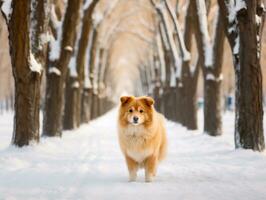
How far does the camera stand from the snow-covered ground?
7.11 meters

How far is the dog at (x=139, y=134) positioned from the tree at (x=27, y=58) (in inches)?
164

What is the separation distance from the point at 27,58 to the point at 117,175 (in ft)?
13.4

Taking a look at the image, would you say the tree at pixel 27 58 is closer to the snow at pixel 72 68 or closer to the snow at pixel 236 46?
the snow at pixel 236 46

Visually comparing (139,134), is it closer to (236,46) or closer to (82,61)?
(236,46)

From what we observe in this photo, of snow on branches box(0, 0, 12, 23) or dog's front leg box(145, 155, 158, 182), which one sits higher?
snow on branches box(0, 0, 12, 23)

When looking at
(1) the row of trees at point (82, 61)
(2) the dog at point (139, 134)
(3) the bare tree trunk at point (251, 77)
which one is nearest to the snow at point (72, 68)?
(1) the row of trees at point (82, 61)

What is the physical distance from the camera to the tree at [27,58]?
1132 cm

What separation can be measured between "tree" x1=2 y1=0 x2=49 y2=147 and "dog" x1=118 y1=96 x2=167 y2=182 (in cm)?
416

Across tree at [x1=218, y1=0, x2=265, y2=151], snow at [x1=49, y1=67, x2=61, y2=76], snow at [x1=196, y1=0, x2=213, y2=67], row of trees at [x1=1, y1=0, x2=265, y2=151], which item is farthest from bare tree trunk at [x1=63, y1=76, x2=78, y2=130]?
tree at [x1=218, y1=0, x2=265, y2=151]

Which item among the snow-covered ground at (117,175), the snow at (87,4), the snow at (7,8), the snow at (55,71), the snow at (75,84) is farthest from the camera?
the snow at (75,84)

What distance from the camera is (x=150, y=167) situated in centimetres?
828

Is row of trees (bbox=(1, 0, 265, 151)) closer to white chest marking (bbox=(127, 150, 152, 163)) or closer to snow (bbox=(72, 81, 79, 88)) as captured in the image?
snow (bbox=(72, 81, 79, 88))

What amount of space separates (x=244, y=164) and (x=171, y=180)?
2320 millimetres

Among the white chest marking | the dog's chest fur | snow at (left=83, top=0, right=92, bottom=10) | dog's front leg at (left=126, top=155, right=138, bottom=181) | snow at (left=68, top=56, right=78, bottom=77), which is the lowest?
dog's front leg at (left=126, top=155, right=138, bottom=181)
